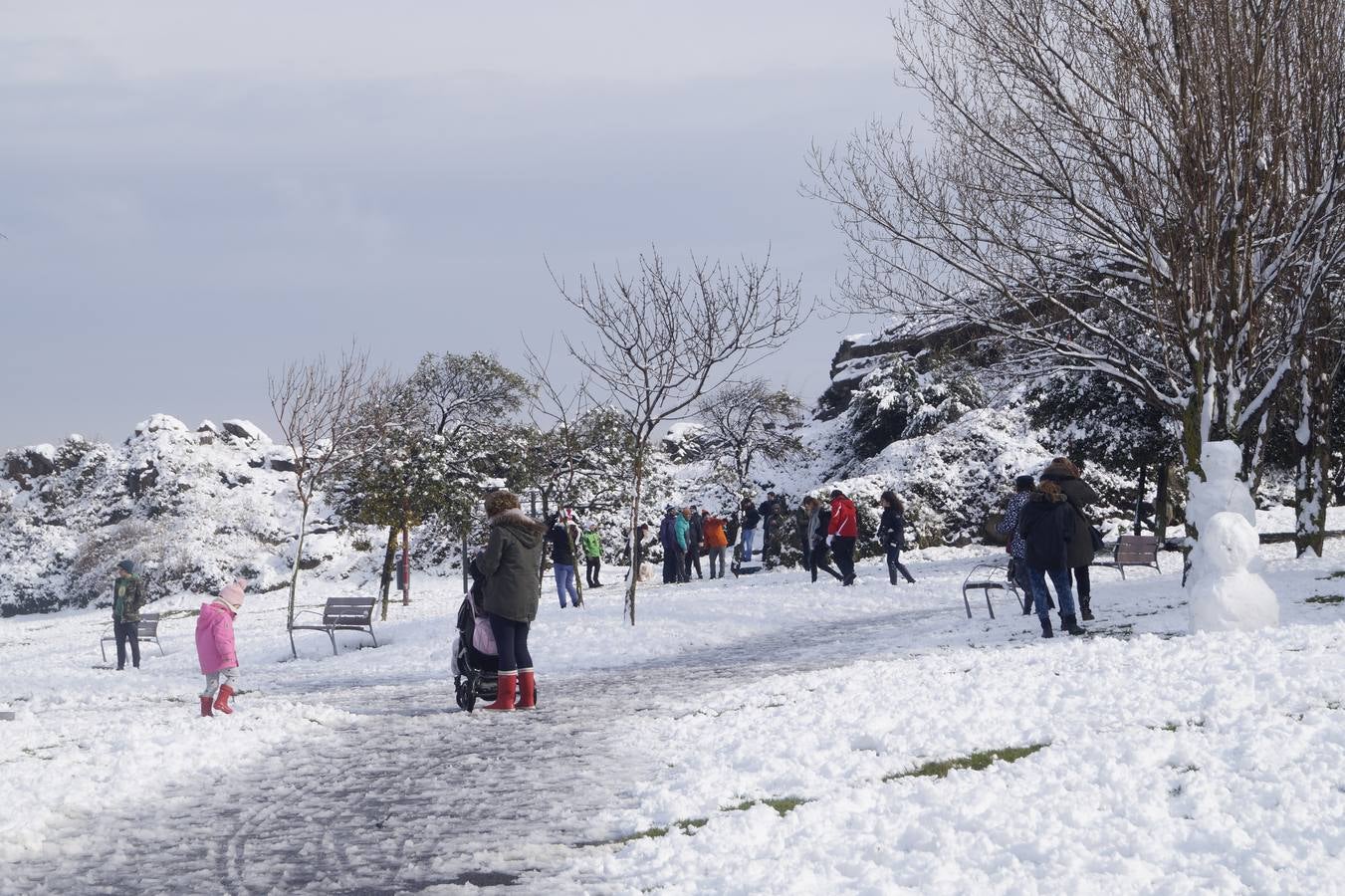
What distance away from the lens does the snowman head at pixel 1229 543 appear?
10.1 metres

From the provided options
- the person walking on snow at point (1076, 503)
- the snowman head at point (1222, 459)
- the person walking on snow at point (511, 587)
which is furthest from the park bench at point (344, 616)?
the snowman head at point (1222, 459)

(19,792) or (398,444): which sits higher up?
(398,444)

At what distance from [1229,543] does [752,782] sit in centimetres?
578

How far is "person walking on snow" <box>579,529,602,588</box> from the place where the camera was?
1199 inches

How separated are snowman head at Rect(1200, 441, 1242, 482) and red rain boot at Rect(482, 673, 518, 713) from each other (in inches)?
276

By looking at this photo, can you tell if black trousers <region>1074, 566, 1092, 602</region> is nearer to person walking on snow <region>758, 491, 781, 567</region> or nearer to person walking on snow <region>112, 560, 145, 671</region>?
person walking on snow <region>112, 560, 145, 671</region>

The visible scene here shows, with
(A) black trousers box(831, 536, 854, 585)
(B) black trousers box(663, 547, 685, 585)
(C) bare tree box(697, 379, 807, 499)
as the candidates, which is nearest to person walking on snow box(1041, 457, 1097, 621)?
(A) black trousers box(831, 536, 854, 585)

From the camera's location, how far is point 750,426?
1822 inches

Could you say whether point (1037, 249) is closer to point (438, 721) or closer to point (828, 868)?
point (438, 721)

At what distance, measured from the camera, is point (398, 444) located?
29422 millimetres

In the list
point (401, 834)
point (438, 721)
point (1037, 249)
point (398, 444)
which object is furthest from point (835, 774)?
point (398, 444)

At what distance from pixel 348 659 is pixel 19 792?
1049cm

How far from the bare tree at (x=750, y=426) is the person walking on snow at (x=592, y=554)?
40.6ft

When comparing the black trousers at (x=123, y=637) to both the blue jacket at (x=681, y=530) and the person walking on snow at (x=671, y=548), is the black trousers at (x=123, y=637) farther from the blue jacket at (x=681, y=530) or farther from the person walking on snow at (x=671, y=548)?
the blue jacket at (x=681, y=530)
